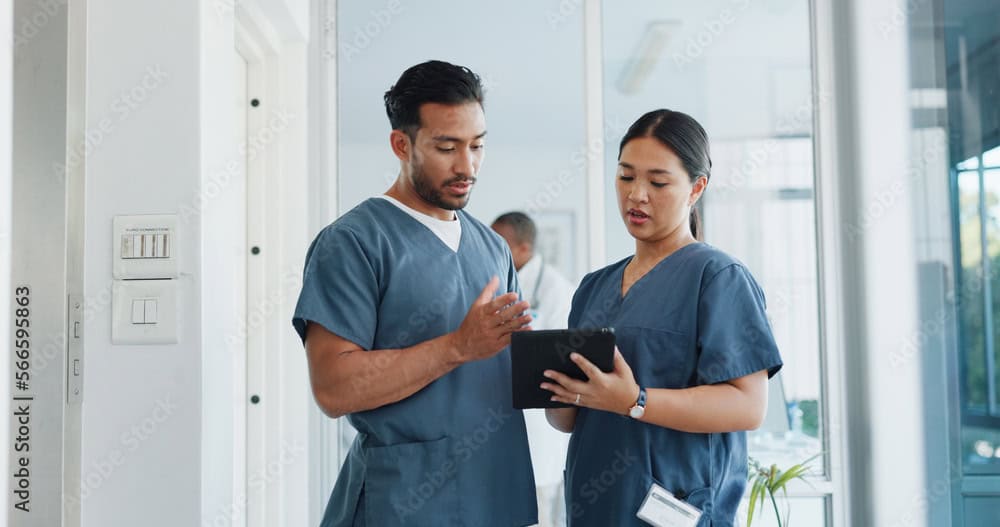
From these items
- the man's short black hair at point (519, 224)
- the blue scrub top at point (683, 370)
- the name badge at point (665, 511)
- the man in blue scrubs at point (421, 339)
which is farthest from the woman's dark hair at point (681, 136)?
the man's short black hair at point (519, 224)

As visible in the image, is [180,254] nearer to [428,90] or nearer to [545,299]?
[428,90]

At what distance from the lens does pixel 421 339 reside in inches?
60.3

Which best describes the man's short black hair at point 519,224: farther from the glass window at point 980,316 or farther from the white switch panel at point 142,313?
the white switch panel at point 142,313

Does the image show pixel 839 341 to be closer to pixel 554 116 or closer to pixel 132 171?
pixel 554 116

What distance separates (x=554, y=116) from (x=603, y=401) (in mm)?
2008

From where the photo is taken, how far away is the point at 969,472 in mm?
2855

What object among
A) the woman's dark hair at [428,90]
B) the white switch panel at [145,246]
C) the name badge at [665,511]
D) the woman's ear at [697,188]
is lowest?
the name badge at [665,511]

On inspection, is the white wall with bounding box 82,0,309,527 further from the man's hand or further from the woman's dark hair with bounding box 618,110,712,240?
the woman's dark hair with bounding box 618,110,712,240

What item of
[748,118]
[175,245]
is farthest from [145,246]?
[748,118]

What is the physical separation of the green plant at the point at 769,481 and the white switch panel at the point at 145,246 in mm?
2072

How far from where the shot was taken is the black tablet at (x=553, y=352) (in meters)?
1.35

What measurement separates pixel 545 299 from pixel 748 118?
3.26ft

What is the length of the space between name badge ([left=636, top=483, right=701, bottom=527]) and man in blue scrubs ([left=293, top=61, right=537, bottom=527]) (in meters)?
0.25

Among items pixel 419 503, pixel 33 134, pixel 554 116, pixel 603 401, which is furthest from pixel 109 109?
pixel 554 116
